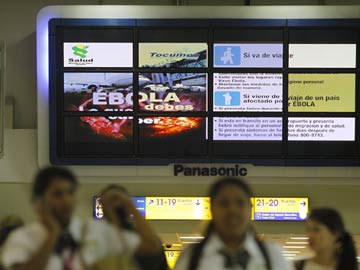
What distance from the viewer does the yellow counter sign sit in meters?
8.55

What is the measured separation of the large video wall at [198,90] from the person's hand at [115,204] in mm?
6021

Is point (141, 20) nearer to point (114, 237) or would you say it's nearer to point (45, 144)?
point (45, 144)

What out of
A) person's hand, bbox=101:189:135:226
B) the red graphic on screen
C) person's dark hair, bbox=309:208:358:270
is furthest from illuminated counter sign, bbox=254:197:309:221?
person's hand, bbox=101:189:135:226

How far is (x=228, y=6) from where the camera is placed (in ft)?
27.6

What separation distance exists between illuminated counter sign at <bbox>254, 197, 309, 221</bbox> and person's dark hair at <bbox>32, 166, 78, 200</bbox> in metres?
6.72

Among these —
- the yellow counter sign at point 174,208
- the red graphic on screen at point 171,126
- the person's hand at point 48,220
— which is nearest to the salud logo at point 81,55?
the red graphic on screen at point 171,126

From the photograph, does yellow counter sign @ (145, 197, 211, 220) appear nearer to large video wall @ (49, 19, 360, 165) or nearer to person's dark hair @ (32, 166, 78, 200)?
large video wall @ (49, 19, 360, 165)

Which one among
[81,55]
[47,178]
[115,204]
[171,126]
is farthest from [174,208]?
[47,178]

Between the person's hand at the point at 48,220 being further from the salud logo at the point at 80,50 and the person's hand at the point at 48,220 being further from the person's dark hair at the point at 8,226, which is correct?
the salud logo at the point at 80,50

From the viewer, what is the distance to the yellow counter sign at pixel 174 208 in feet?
28.0

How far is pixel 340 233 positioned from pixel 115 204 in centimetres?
127

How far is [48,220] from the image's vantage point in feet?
6.25

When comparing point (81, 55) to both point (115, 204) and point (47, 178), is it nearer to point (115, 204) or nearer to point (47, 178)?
point (115, 204)

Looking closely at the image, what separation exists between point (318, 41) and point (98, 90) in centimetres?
310
